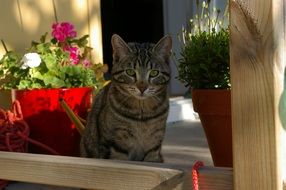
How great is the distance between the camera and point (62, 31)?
2570 millimetres

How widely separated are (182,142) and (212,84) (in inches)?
52.5

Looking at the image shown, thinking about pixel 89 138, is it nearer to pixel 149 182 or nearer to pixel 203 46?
pixel 203 46

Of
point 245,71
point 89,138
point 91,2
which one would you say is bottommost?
point 89,138

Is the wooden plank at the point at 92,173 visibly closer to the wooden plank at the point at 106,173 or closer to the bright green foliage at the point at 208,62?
the wooden plank at the point at 106,173

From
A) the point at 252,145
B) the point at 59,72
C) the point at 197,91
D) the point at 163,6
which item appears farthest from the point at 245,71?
the point at 163,6

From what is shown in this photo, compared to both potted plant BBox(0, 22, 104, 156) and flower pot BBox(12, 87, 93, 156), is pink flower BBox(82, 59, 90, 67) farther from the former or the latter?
flower pot BBox(12, 87, 93, 156)

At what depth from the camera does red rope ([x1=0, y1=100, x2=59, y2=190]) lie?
2.03 m

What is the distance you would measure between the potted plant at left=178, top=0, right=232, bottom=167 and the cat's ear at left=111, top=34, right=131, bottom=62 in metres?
0.26

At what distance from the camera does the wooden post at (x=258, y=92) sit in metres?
1.13

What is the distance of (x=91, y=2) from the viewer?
309 centimetres

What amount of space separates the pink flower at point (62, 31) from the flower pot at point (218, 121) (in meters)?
0.80

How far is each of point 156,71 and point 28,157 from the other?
0.72m

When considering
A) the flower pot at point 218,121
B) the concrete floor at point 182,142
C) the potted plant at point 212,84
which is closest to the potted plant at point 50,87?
the concrete floor at point 182,142

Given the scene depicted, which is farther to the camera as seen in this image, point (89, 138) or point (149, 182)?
point (89, 138)
